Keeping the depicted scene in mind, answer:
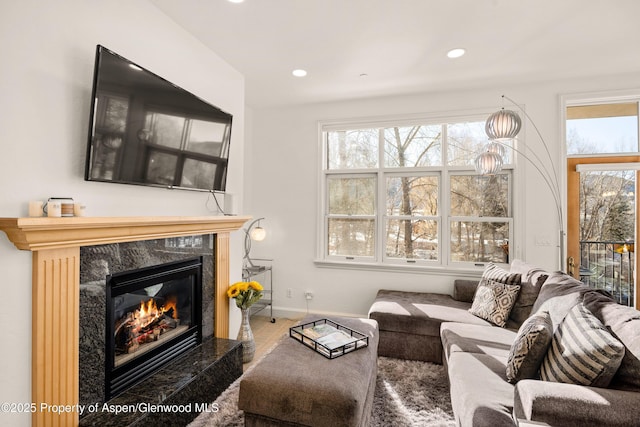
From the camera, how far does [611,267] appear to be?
3383 millimetres

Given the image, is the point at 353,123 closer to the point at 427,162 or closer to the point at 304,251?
the point at 427,162

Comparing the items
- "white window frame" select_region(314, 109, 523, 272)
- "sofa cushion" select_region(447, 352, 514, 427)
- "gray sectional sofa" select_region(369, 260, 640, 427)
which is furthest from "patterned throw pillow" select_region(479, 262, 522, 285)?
"sofa cushion" select_region(447, 352, 514, 427)

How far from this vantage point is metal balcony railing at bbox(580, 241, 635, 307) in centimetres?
334

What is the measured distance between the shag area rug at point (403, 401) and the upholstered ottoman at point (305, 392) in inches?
12.6

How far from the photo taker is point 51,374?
1.51m

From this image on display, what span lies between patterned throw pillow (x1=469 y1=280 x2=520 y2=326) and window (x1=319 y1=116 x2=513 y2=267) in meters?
0.86

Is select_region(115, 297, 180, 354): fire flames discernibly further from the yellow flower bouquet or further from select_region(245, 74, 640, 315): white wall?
select_region(245, 74, 640, 315): white wall

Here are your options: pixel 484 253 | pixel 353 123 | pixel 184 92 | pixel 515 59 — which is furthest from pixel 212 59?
pixel 484 253

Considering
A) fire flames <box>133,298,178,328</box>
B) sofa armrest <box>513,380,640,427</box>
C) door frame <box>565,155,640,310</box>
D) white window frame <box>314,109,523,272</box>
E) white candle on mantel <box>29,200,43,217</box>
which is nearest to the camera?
sofa armrest <box>513,380,640,427</box>

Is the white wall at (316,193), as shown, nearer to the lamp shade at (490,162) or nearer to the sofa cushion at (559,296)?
the lamp shade at (490,162)

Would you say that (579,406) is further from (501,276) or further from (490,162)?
(490,162)

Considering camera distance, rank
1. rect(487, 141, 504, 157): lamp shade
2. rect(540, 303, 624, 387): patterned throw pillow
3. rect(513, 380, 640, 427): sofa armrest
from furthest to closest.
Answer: rect(487, 141, 504, 157): lamp shade
rect(540, 303, 624, 387): patterned throw pillow
rect(513, 380, 640, 427): sofa armrest

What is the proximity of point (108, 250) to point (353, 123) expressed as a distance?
3.02 metres

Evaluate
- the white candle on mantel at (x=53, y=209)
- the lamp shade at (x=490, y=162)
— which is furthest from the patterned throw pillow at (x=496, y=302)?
the white candle on mantel at (x=53, y=209)
